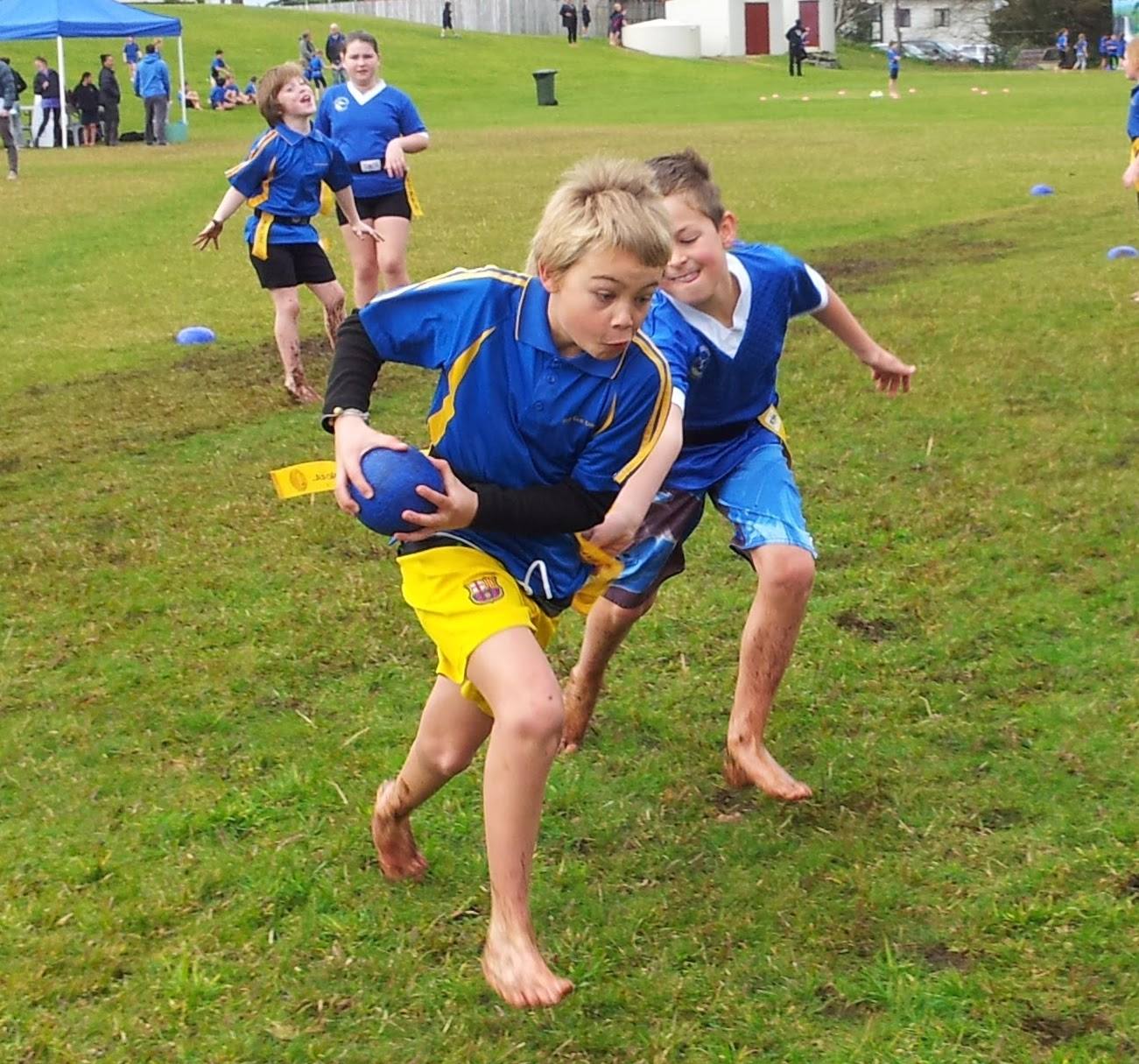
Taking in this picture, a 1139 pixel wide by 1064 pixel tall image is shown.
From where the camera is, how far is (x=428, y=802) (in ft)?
14.2

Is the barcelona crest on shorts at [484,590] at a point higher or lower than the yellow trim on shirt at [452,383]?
lower

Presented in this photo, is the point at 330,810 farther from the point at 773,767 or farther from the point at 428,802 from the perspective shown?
the point at 773,767

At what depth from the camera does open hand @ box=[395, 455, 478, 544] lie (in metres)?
3.19

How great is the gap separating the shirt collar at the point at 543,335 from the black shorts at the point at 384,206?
7380mm

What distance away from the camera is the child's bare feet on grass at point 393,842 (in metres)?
3.79

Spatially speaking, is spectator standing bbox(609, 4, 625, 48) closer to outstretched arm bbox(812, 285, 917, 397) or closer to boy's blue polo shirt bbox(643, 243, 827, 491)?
outstretched arm bbox(812, 285, 917, 397)

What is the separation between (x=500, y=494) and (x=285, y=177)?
6.26m

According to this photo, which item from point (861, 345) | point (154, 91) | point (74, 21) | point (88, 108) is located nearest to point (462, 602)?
point (861, 345)

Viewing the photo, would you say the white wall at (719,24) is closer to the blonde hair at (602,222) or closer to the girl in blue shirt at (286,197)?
the girl in blue shirt at (286,197)

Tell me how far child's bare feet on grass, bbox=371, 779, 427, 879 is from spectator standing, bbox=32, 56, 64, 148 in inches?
1314

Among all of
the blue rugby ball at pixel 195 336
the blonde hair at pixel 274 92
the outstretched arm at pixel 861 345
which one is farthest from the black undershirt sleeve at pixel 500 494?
the blue rugby ball at pixel 195 336

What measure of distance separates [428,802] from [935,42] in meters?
89.1

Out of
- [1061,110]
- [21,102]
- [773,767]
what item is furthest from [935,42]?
[773,767]

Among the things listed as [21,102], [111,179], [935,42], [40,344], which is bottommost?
[40,344]
